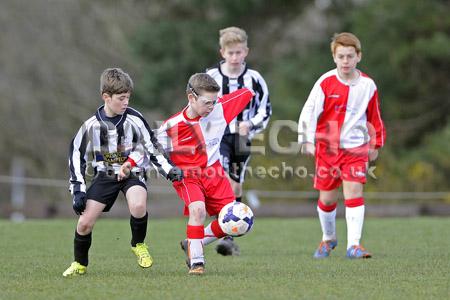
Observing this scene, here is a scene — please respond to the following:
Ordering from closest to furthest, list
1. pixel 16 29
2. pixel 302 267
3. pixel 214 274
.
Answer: pixel 214 274 < pixel 302 267 < pixel 16 29

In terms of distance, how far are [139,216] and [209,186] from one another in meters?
0.58

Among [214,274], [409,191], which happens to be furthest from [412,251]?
[409,191]

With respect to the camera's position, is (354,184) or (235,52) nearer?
(354,184)

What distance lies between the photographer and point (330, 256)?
7801mm

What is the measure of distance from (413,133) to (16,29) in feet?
37.0

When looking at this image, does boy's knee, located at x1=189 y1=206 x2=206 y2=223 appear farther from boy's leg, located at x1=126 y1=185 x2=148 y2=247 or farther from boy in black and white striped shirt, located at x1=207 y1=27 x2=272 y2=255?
boy in black and white striped shirt, located at x1=207 y1=27 x2=272 y2=255

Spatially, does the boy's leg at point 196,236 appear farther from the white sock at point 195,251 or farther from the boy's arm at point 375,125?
the boy's arm at point 375,125

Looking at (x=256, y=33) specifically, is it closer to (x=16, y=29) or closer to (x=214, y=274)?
(x=16, y=29)

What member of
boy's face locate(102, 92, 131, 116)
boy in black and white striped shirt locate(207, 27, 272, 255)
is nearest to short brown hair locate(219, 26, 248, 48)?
boy in black and white striped shirt locate(207, 27, 272, 255)

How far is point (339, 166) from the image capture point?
792 cm

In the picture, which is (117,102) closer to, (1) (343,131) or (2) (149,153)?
(2) (149,153)

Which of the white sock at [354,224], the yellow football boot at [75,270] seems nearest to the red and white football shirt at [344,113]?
the white sock at [354,224]

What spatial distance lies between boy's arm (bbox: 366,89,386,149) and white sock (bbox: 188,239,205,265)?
2357mm

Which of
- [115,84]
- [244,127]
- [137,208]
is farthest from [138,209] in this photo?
[244,127]
